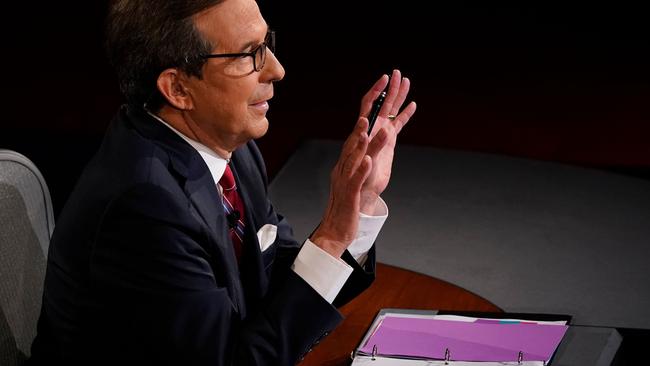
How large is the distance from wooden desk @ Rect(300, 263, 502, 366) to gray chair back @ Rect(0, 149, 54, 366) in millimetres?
513

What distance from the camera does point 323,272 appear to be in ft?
5.49

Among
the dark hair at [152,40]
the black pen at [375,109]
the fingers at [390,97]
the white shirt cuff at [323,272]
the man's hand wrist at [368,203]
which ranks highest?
the fingers at [390,97]

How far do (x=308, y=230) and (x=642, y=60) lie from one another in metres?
3.03

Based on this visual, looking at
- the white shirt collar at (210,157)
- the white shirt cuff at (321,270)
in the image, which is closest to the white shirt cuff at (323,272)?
the white shirt cuff at (321,270)

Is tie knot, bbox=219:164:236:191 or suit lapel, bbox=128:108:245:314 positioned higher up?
tie knot, bbox=219:164:236:191

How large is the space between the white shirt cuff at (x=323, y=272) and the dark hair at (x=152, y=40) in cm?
36

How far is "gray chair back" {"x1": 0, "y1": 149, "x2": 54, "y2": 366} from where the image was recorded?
1787mm

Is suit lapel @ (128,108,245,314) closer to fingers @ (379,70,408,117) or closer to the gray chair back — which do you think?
the gray chair back

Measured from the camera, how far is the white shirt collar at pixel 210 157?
68.9 inches

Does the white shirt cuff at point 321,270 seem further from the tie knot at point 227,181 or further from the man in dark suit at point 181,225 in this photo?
the tie knot at point 227,181

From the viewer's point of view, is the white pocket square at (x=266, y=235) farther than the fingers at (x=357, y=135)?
Yes

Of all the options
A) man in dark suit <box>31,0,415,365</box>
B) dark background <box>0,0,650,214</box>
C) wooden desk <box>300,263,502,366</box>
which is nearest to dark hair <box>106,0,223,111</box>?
man in dark suit <box>31,0,415,365</box>

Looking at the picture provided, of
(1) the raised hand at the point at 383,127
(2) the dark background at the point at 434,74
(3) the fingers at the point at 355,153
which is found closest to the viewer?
(3) the fingers at the point at 355,153

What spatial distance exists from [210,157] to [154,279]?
304 millimetres
